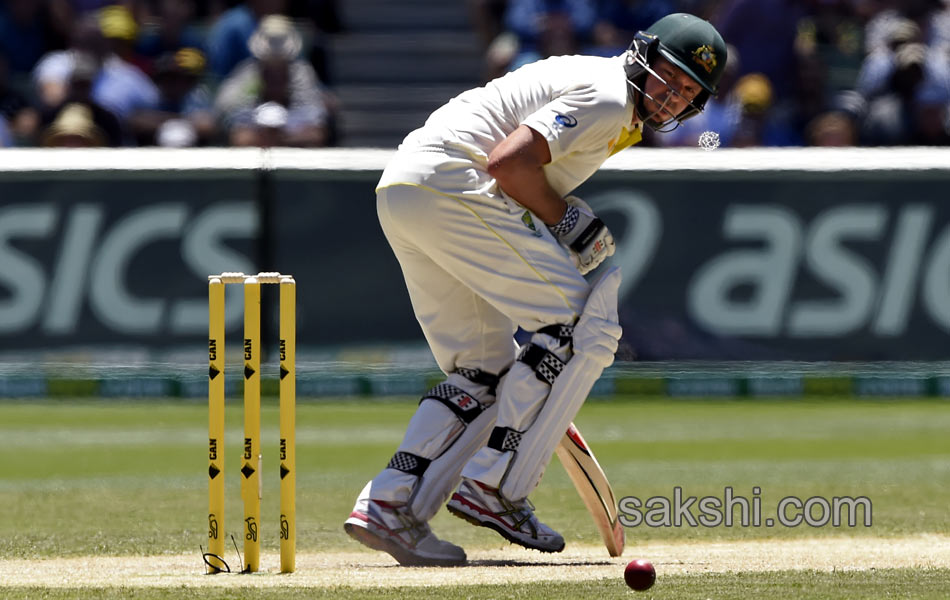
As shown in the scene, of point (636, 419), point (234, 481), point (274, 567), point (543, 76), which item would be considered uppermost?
point (543, 76)

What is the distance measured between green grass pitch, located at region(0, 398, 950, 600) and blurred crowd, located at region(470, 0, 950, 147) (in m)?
3.06

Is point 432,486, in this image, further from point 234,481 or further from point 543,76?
point 234,481

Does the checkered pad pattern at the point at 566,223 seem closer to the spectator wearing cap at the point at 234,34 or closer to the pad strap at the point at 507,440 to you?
the pad strap at the point at 507,440

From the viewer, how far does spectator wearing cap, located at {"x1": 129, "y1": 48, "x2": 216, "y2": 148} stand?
13641 millimetres

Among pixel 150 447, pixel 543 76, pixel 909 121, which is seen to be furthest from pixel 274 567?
pixel 909 121

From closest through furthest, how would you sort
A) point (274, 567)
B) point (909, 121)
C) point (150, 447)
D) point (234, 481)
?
point (274, 567), point (234, 481), point (150, 447), point (909, 121)

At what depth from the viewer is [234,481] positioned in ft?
28.2

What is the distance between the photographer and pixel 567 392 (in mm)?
A: 5641

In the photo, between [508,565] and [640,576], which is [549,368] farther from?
[640,576]

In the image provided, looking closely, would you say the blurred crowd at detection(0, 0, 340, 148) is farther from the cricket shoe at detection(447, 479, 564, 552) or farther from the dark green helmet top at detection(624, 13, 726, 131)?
the cricket shoe at detection(447, 479, 564, 552)

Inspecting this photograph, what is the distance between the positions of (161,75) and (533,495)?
7.47 meters

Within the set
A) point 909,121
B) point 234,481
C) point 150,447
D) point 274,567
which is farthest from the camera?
point 909,121

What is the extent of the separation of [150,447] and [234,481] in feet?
4.26

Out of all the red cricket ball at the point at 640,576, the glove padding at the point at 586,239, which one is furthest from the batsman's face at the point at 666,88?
the red cricket ball at the point at 640,576
